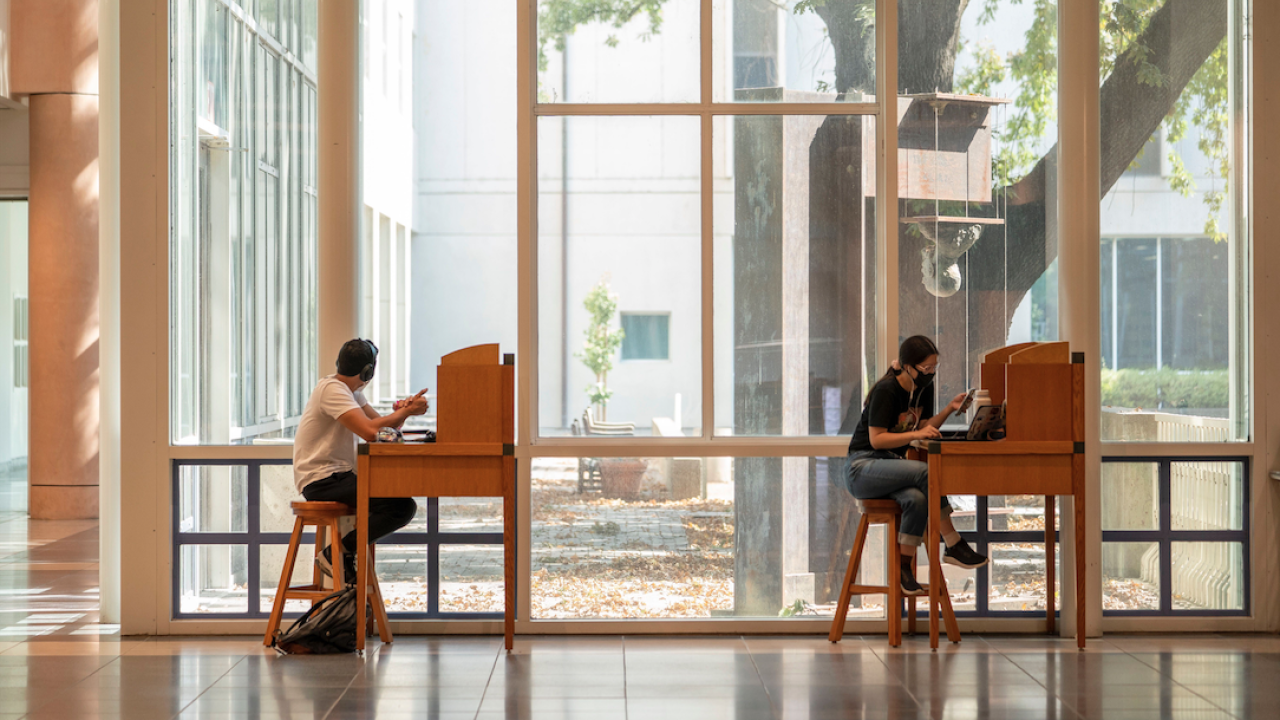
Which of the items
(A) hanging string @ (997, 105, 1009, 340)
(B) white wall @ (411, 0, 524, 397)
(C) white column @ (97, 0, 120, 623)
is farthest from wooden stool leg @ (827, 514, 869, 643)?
(C) white column @ (97, 0, 120, 623)

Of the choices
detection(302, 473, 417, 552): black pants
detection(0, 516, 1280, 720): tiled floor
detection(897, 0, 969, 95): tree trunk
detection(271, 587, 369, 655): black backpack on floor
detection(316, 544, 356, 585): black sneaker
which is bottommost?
detection(0, 516, 1280, 720): tiled floor

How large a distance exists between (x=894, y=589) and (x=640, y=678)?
1200mm

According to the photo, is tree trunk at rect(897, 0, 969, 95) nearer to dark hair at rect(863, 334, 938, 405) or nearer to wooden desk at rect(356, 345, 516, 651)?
dark hair at rect(863, 334, 938, 405)

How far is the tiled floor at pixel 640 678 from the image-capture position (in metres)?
3.81

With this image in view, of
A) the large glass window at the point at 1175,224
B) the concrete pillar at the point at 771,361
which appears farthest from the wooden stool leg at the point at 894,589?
the large glass window at the point at 1175,224

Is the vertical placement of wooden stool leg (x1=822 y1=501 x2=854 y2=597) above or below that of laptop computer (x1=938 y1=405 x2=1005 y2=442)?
below

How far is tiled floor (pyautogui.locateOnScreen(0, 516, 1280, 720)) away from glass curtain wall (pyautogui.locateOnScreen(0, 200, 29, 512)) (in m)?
9.03

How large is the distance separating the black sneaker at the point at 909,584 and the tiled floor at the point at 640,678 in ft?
0.80

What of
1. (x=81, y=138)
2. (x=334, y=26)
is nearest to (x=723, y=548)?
(x=334, y=26)

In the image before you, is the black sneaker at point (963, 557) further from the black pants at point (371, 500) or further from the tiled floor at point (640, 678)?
the black pants at point (371, 500)

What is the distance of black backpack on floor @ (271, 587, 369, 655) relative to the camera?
4.52m

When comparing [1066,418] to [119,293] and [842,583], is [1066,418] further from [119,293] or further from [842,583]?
[119,293]

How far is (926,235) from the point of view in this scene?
16.6ft

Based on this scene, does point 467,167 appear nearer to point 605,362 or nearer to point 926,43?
point 605,362
